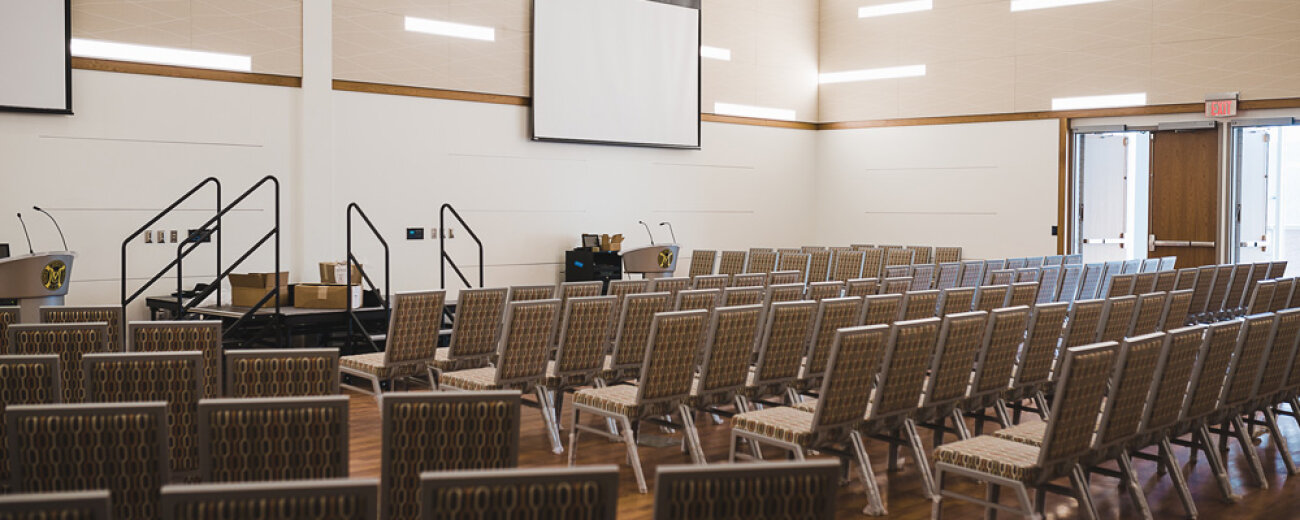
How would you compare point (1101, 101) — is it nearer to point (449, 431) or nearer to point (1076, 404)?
point (1076, 404)

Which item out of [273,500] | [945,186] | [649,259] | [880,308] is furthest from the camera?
[945,186]

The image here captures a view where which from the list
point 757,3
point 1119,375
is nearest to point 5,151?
point 1119,375

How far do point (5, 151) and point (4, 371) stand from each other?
6.36m

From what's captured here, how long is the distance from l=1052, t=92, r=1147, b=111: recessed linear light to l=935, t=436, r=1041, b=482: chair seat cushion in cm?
1034

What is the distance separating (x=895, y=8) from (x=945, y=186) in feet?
8.61

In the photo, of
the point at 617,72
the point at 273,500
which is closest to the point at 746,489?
the point at 273,500

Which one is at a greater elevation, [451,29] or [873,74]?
[873,74]

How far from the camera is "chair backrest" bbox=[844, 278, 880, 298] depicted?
290 inches

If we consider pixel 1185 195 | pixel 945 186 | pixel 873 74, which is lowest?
pixel 1185 195

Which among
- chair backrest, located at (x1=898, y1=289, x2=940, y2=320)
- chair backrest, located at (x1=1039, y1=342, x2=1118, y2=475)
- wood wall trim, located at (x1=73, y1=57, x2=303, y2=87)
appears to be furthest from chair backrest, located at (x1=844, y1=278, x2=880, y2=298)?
wood wall trim, located at (x1=73, y1=57, x2=303, y2=87)

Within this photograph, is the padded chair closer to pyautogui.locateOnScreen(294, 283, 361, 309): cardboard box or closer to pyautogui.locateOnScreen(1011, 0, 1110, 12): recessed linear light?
pyautogui.locateOnScreen(294, 283, 361, 309): cardboard box

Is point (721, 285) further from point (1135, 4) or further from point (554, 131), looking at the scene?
point (1135, 4)

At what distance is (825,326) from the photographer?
5.54 m

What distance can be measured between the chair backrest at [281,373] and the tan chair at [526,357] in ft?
5.28
